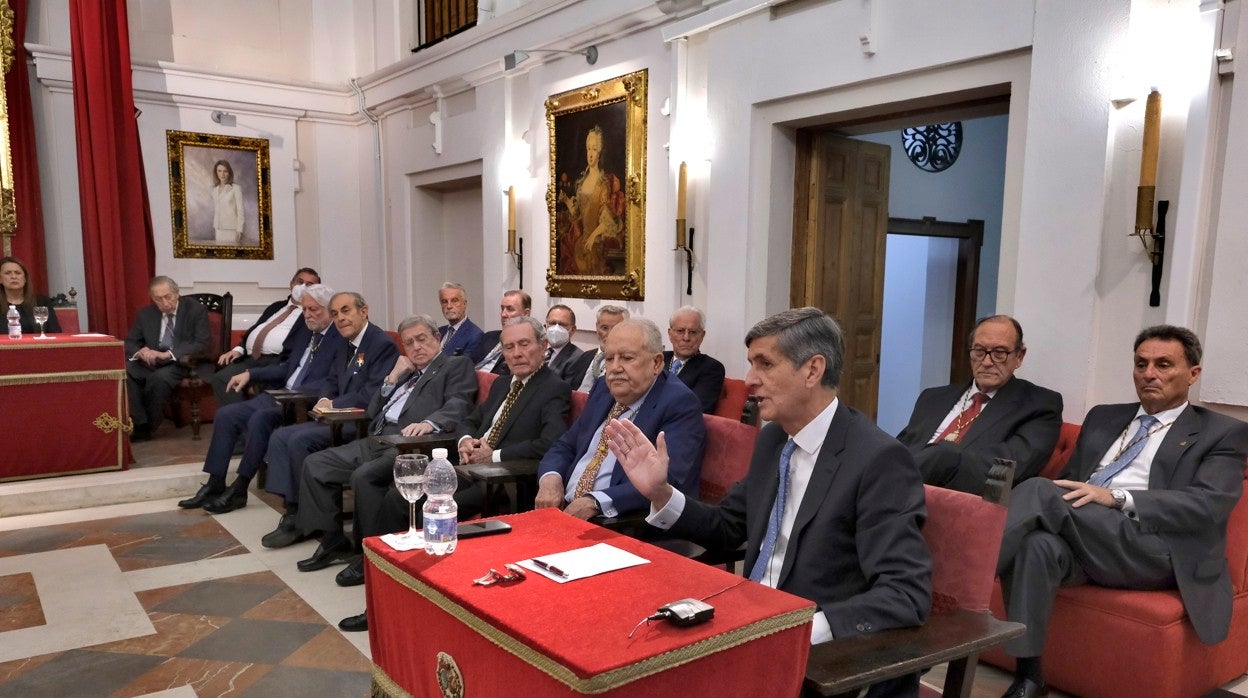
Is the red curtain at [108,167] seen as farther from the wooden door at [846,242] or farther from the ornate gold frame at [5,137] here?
the wooden door at [846,242]

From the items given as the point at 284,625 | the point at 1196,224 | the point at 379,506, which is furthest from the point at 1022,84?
the point at 284,625

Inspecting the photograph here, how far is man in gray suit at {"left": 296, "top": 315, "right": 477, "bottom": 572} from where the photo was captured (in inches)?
175

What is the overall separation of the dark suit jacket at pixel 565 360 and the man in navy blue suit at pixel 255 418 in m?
1.46

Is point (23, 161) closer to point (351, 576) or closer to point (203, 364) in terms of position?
point (203, 364)

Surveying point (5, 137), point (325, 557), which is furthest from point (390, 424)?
point (5, 137)

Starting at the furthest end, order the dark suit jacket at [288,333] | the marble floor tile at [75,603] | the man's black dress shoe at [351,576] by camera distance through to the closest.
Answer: the dark suit jacket at [288,333] → the man's black dress shoe at [351,576] → the marble floor tile at [75,603]

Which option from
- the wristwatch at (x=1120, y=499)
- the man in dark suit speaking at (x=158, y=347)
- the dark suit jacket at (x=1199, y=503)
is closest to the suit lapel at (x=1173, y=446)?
the dark suit jacket at (x=1199, y=503)

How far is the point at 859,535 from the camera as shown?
1993 millimetres

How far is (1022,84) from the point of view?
403cm

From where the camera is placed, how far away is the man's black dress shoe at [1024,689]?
2.92 meters

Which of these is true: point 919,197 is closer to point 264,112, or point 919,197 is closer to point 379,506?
point 379,506

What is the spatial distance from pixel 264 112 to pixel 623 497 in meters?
7.77

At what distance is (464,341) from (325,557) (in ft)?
7.69

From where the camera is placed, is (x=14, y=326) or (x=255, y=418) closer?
(x=255, y=418)
